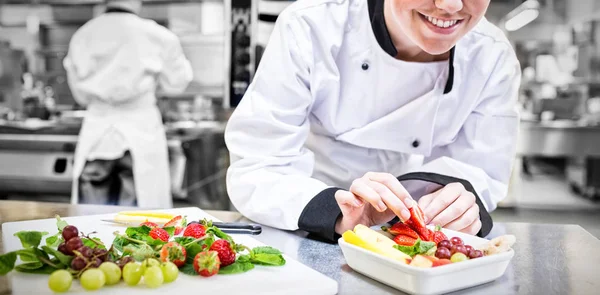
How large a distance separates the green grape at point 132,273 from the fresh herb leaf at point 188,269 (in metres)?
0.08

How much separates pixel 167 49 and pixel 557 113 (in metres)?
4.38

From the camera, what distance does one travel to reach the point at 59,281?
0.70 metres

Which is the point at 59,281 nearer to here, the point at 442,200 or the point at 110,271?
the point at 110,271

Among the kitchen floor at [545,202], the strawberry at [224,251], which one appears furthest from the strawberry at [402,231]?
the kitchen floor at [545,202]

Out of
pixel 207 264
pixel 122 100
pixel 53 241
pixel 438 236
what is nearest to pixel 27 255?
pixel 53 241

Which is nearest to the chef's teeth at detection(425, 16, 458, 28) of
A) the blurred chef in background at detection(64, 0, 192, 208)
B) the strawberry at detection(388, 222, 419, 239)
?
the strawberry at detection(388, 222, 419, 239)

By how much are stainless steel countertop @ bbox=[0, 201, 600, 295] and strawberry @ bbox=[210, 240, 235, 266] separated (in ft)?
0.49

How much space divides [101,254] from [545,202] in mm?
5664

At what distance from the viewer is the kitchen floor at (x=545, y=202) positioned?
17.7ft

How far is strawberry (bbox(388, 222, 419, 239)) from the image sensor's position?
96 cm

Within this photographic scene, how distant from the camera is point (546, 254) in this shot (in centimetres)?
101

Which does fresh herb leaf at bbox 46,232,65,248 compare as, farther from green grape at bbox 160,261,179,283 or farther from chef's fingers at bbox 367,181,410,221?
chef's fingers at bbox 367,181,410,221

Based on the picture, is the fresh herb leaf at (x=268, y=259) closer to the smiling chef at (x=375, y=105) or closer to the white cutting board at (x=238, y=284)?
the white cutting board at (x=238, y=284)

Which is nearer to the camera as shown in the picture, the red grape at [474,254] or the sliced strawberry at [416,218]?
the red grape at [474,254]
